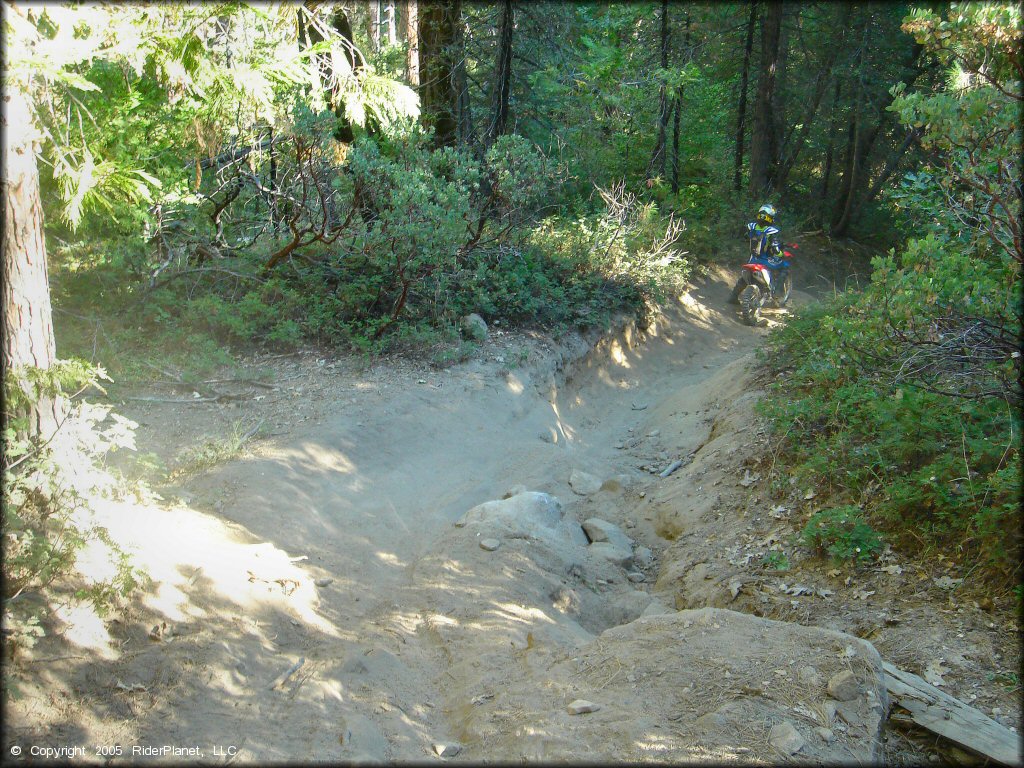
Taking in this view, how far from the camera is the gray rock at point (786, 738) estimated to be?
3.45m

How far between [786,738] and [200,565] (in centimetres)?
382

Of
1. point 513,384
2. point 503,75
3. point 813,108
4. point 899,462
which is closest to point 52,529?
point 899,462

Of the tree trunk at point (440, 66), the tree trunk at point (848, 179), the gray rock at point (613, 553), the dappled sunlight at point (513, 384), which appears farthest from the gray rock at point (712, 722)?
the tree trunk at point (848, 179)

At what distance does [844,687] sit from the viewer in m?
3.79

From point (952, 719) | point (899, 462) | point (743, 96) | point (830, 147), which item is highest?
point (743, 96)

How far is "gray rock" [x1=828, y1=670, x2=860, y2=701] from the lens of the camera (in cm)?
377

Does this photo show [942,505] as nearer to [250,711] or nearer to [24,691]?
[250,711]

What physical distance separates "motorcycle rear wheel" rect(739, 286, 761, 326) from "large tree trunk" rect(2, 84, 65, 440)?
13282 millimetres

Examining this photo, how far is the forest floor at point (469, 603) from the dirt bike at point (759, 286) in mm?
6096

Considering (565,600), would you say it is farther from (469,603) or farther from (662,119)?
(662,119)

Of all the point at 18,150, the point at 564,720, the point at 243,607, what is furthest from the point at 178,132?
the point at 564,720

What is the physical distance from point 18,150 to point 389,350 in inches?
227

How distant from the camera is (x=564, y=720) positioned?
12.6ft

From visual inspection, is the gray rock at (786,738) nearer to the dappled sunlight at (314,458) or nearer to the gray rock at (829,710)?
the gray rock at (829,710)
